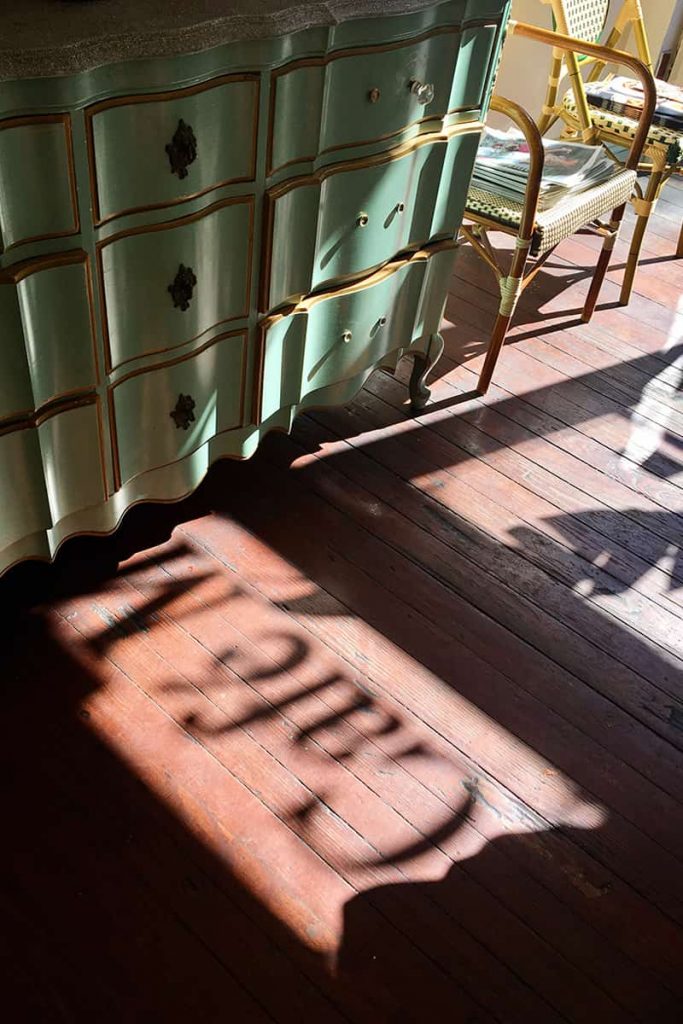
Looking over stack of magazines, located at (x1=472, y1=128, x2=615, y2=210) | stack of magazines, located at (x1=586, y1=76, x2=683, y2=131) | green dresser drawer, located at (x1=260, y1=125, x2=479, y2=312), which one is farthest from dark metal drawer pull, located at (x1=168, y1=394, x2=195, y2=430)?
stack of magazines, located at (x1=586, y1=76, x2=683, y2=131)

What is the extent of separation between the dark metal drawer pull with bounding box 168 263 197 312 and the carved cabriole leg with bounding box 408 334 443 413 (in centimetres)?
90

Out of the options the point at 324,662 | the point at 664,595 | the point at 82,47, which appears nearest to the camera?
the point at 82,47

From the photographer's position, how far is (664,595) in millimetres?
2061

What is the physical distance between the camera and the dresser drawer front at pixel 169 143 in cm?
133

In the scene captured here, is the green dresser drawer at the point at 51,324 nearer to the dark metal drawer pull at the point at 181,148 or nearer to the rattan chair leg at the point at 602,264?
the dark metal drawer pull at the point at 181,148

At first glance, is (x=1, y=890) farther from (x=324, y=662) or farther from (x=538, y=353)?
(x=538, y=353)

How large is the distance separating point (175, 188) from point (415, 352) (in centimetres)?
101

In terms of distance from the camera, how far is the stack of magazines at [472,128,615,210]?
240cm

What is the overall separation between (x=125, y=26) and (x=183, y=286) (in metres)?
0.40

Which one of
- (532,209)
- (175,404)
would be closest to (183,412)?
(175,404)

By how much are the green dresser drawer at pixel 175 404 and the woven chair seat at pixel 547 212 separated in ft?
2.73

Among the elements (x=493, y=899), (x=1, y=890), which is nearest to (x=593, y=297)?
(x=493, y=899)

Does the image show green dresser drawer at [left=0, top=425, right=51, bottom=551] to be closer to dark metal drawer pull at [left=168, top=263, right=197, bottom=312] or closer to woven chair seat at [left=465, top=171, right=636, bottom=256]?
dark metal drawer pull at [left=168, top=263, right=197, bottom=312]

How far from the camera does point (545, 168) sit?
2555 mm
